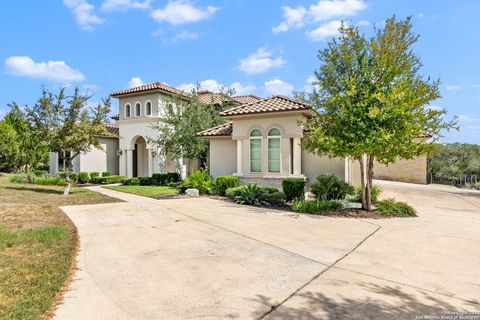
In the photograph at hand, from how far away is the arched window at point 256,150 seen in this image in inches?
697

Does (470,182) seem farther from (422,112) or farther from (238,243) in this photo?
(238,243)

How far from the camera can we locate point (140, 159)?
30.6m

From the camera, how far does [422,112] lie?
36.6ft

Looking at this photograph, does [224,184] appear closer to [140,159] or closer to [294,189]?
[294,189]

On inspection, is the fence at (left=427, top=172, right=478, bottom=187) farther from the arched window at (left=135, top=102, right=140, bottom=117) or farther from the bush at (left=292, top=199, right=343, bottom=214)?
the arched window at (left=135, top=102, right=140, bottom=117)

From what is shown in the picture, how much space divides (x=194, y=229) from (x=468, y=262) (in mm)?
6542

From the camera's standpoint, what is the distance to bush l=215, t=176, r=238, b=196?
17.1 m

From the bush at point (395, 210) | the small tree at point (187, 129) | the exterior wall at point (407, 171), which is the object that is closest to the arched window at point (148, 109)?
the small tree at point (187, 129)

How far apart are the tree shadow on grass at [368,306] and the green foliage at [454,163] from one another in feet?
98.7

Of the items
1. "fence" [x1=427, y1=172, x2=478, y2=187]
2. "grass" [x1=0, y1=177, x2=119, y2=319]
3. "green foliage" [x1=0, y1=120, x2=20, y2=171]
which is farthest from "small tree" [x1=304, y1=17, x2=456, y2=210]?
"green foliage" [x1=0, y1=120, x2=20, y2=171]

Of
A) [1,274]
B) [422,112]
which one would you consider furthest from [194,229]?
[422,112]

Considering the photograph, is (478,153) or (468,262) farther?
(478,153)

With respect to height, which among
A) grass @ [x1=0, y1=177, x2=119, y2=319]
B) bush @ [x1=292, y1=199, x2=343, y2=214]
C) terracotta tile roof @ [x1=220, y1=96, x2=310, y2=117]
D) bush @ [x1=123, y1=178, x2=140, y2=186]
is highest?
terracotta tile roof @ [x1=220, y1=96, x2=310, y2=117]

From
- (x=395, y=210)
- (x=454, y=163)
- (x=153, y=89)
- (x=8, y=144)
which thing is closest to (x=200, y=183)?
(x=395, y=210)
